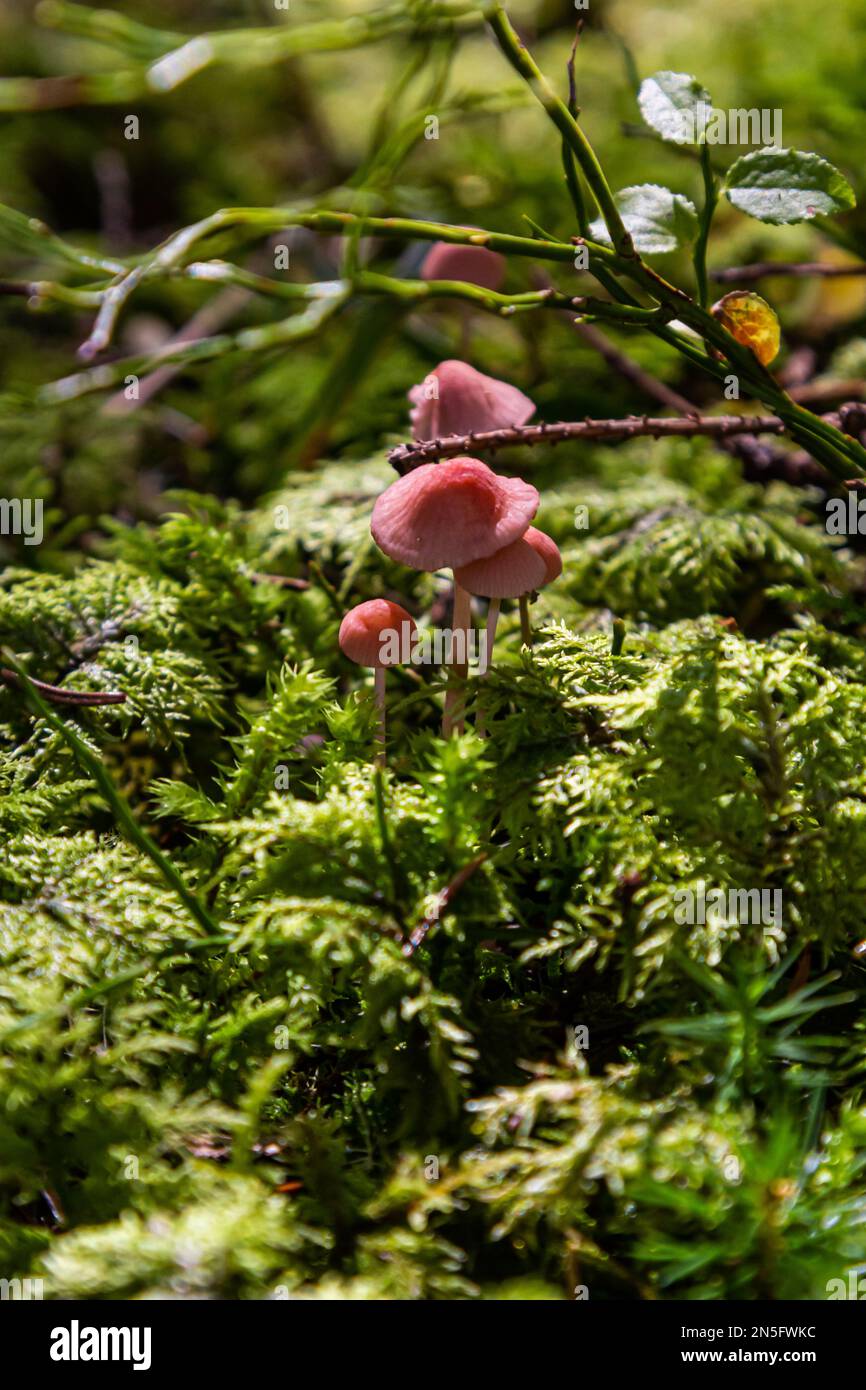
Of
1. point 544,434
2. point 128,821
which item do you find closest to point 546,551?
point 544,434

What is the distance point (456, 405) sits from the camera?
1.19m

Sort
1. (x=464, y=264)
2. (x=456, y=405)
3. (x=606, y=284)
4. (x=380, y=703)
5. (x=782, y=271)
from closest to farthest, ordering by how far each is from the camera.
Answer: (x=606, y=284) < (x=380, y=703) < (x=456, y=405) < (x=782, y=271) < (x=464, y=264)

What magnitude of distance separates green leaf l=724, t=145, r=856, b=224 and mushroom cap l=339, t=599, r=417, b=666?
1.62 ft

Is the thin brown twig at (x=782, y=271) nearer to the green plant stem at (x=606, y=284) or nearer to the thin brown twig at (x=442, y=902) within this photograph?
the green plant stem at (x=606, y=284)

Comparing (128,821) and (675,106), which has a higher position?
(675,106)

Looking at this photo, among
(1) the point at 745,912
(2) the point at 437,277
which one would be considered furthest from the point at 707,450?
(1) the point at 745,912

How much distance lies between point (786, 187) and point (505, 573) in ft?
1.39

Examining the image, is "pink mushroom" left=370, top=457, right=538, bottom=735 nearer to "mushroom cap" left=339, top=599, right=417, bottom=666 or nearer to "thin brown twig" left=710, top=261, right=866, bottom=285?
"mushroom cap" left=339, top=599, right=417, bottom=666

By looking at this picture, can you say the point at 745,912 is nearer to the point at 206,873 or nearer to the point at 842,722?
the point at 842,722

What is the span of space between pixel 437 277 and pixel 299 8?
7.89 feet

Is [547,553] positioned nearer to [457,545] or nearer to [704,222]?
[457,545]

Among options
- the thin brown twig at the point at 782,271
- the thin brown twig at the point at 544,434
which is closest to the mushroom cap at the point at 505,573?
the thin brown twig at the point at 544,434

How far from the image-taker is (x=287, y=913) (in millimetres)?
832

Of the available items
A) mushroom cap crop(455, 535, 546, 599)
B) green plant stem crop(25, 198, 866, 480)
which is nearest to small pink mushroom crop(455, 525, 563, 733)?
mushroom cap crop(455, 535, 546, 599)
